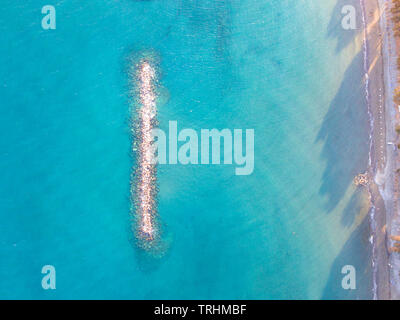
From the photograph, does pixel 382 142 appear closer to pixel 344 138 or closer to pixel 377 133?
pixel 377 133

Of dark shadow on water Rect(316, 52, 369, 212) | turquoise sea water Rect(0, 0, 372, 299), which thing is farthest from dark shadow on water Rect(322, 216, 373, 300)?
dark shadow on water Rect(316, 52, 369, 212)

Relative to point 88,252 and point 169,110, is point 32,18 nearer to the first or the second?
point 169,110

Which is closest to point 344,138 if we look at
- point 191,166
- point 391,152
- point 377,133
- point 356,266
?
point 377,133

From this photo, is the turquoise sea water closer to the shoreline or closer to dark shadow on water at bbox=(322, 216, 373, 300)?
dark shadow on water at bbox=(322, 216, 373, 300)

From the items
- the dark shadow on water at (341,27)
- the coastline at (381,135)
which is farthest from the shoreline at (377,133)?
the dark shadow on water at (341,27)
